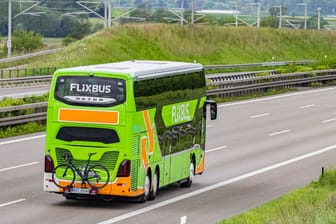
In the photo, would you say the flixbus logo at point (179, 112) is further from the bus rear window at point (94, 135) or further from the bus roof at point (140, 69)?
the bus rear window at point (94, 135)

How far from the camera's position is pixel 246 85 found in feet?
185

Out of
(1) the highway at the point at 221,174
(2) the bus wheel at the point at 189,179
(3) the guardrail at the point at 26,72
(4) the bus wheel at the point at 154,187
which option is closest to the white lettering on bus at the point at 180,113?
(2) the bus wheel at the point at 189,179

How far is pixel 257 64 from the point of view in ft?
293

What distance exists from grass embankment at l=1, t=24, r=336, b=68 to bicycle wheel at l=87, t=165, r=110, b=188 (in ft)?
182

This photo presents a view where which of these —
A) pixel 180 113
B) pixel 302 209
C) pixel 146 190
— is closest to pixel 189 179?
pixel 180 113

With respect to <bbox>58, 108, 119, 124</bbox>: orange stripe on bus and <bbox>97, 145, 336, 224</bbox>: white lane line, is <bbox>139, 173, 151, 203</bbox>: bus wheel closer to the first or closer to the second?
<bbox>97, 145, 336, 224</bbox>: white lane line

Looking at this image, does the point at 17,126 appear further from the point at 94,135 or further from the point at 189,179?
the point at 94,135

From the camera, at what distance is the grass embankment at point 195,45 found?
8156cm

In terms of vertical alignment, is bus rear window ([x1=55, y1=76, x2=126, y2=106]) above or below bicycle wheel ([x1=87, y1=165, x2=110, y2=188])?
above

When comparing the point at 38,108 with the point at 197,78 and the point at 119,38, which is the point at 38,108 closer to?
the point at 197,78

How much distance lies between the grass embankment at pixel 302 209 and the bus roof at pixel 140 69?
142 inches

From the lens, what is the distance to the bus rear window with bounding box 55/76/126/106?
67.7ft

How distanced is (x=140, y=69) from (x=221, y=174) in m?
6.60

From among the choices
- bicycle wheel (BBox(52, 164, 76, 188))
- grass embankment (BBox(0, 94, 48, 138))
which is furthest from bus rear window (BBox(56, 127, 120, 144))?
grass embankment (BBox(0, 94, 48, 138))
